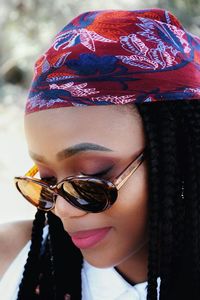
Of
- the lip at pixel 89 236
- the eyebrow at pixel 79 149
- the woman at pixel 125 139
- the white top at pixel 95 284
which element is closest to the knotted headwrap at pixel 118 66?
the woman at pixel 125 139

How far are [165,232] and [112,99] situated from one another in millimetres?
467

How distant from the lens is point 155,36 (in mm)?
1694

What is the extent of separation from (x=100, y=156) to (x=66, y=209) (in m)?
0.23

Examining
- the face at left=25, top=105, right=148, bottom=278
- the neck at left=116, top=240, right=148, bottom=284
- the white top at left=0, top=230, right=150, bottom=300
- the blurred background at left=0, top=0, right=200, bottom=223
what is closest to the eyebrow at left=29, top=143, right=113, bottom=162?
the face at left=25, top=105, right=148, bottom=278

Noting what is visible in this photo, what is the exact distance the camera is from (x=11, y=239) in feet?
6.86

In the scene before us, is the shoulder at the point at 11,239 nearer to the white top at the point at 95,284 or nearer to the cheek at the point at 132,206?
the white top at the point at 95,284

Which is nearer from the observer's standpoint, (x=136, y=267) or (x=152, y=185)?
(x=152, y=185)

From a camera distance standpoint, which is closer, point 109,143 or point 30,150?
point 109,143

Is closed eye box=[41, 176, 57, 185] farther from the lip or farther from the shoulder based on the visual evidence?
the shoulder

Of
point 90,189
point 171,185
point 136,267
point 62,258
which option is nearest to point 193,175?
point 171,185

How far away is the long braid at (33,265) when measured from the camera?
2.02 metres

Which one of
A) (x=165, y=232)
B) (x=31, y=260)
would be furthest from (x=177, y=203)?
(x=31, y=260)

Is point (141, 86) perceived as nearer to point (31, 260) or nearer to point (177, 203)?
→ point (177, 203)

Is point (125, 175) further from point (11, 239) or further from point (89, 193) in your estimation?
point (11, 239)
